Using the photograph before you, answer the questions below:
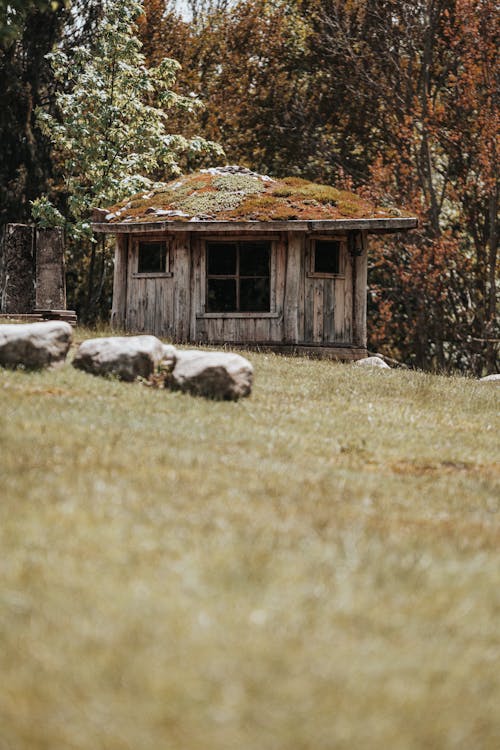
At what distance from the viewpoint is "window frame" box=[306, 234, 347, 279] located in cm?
2088

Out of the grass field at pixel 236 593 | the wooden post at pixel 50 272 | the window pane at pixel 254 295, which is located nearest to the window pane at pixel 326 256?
the window pane at pixel 254 295

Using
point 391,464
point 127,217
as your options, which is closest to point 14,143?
point 127,217

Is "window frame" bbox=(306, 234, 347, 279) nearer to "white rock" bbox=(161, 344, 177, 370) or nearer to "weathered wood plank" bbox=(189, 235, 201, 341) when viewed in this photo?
"weathered wood plank" bbox=(189, 235, 201, 341)

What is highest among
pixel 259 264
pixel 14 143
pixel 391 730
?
pixel 14 143

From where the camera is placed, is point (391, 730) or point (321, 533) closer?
point (391, 730)

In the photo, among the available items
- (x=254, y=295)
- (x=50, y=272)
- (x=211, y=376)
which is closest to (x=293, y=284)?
(x=254, y=295)

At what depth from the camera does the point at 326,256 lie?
21.1 metres

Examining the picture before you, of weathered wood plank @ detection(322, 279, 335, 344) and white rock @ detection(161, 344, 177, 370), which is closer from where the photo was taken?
white rock @ detection(161, 344, 177, 370)

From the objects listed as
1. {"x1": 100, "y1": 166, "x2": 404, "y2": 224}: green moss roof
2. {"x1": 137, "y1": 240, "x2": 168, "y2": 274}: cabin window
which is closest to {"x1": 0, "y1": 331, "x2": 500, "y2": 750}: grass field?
{"x1": 100, "y1": 166, "x2": 404, "y2": 224}: green moss roof

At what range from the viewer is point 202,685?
4.02 metres

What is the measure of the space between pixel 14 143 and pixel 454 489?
24581 mm

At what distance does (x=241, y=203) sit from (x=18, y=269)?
589 centimetres

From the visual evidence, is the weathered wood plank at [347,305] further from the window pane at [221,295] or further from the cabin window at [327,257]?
the window pane at [221,295]

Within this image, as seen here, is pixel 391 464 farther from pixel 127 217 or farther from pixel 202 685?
pixel 127 217
